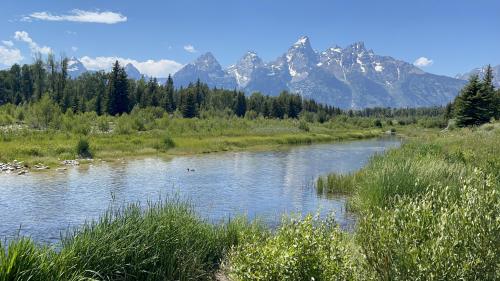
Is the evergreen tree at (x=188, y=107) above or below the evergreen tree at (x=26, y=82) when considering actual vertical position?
below

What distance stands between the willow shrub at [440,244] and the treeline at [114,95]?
275 feet

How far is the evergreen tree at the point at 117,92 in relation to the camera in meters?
99.1

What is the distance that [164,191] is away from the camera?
2783 centimetres

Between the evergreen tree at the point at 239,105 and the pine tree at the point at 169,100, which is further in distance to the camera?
the evergreen tree at the point at 239,105

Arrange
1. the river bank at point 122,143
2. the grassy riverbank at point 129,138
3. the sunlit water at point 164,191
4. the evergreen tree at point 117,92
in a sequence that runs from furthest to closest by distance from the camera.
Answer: the evergreen tree at point 117,92 → the grassy riverbank at point 129,138 → the river bank at point 122,143 → the sunlit water at point 164,191

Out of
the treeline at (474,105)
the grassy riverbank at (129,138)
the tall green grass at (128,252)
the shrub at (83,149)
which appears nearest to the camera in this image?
the tall green grass at (128,252)

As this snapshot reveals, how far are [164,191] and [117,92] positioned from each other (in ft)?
253

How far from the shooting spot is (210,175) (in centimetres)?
3625

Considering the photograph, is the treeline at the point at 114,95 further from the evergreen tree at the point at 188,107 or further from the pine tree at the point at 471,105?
the pine tree at the point at 471,105


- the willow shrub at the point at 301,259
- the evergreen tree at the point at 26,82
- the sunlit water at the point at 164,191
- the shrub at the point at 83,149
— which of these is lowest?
the sunlit water at the point at 164,191

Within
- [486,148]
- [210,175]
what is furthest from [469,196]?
[210,175]

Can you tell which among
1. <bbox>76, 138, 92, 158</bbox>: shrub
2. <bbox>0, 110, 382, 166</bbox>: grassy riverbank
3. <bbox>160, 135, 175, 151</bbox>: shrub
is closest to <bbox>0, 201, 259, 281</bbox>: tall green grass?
<bbox>0, 110, 382, 166</bbox>: grassy riverbank

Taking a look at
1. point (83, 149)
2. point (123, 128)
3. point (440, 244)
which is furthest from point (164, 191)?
point (123, 128)

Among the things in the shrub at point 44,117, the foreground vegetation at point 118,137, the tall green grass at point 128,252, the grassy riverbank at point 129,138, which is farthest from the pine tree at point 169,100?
the tall green grass at point 128,252
